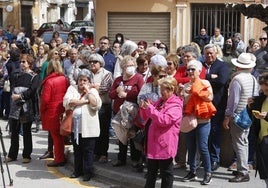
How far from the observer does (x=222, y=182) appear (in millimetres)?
8109

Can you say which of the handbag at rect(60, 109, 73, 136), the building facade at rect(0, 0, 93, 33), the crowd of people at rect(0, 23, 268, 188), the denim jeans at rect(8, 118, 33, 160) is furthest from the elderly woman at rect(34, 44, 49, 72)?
the building facade at rect(0, 0, 93, 33)

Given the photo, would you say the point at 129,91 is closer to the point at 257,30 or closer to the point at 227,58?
the point at 227,58

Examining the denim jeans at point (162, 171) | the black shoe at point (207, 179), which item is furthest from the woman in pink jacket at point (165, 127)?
the black shoe at point (207, 179)

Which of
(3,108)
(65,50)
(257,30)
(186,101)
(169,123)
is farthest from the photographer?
(257,30)

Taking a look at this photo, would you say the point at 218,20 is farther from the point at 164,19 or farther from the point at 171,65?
the point at 171,65

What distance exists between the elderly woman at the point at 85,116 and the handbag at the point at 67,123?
0.13 meters

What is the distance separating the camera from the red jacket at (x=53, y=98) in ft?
31.1

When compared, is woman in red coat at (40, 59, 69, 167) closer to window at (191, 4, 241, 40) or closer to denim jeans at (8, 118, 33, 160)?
denim jeans at (8, 118, 33, 160)

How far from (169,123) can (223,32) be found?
14.8m

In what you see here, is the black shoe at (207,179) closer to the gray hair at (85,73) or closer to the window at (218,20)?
the gray hair at (85,73)

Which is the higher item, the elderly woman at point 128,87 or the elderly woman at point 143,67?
the elderly woman at point 143,67

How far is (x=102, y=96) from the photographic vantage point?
945 cm

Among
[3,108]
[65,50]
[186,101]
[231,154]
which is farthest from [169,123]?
[3,108]

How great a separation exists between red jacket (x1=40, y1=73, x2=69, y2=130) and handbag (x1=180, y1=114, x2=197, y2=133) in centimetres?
250
